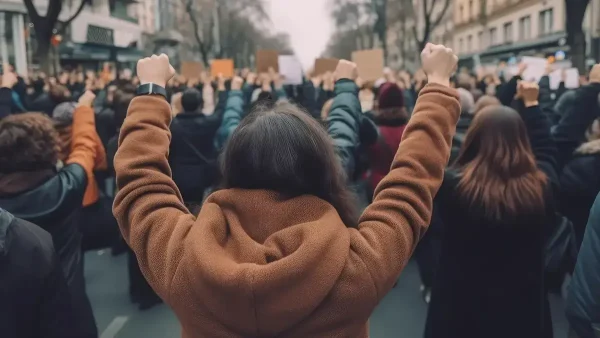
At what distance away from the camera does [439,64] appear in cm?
211

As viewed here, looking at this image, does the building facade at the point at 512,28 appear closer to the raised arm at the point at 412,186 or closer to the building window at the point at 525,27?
the building window at the point at 525,27

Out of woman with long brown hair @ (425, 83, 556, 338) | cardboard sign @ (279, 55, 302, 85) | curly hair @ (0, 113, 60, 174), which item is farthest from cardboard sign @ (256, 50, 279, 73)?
woman with long brown hair @ (425, 83, 556, 338)

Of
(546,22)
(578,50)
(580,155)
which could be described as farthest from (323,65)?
(546,22)

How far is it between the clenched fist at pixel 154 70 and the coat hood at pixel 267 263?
23.7 inches

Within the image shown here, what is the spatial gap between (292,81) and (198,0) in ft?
134

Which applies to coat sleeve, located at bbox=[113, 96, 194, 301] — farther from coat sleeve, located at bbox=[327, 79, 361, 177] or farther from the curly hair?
the curly hair

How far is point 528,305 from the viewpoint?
11.2ft

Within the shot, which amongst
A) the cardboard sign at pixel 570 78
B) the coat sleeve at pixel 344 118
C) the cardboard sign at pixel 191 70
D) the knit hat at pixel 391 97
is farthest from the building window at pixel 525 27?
the coat sleeve at pixel 344 118

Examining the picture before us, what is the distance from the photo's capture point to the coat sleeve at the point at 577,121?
17.9ft

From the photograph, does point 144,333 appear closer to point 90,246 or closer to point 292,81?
point 90,246

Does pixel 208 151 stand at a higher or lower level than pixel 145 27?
lower

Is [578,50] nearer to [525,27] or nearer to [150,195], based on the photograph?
[150,195]

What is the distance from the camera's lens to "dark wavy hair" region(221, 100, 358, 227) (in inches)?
71.4

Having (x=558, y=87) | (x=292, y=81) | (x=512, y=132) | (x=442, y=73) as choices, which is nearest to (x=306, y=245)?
(x=442, y=73)
